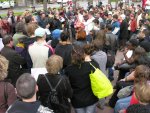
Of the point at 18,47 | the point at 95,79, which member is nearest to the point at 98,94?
the point at 95,79

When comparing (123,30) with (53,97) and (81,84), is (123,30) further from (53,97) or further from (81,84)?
(53,97)

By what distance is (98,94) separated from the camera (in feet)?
16.2

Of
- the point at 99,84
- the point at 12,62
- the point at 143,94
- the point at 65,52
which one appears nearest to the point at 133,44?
the point at 65,52

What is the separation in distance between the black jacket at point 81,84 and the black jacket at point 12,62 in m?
1.30

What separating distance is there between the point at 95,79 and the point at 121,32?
28.0 feet

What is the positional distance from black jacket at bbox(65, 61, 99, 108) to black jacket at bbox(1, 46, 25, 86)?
4.26ft

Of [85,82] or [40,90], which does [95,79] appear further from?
[40,90]

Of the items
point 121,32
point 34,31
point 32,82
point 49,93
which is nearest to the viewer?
point 32,82

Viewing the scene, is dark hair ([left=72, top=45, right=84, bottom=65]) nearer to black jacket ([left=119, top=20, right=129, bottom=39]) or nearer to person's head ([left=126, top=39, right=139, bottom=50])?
person's head ([left=126, top=39, right=139, bottom=50])

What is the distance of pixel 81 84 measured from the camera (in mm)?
4980

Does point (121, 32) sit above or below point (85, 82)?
below

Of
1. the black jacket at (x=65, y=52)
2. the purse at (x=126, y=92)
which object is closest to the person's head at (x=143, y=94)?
the purse at (x=126, y=92)

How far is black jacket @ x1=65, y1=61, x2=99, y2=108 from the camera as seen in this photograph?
16.1 ft

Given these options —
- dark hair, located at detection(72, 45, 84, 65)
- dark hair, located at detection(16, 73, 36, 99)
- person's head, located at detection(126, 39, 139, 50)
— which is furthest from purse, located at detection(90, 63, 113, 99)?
person's head, located at detection(126, 39, 139, 50)
